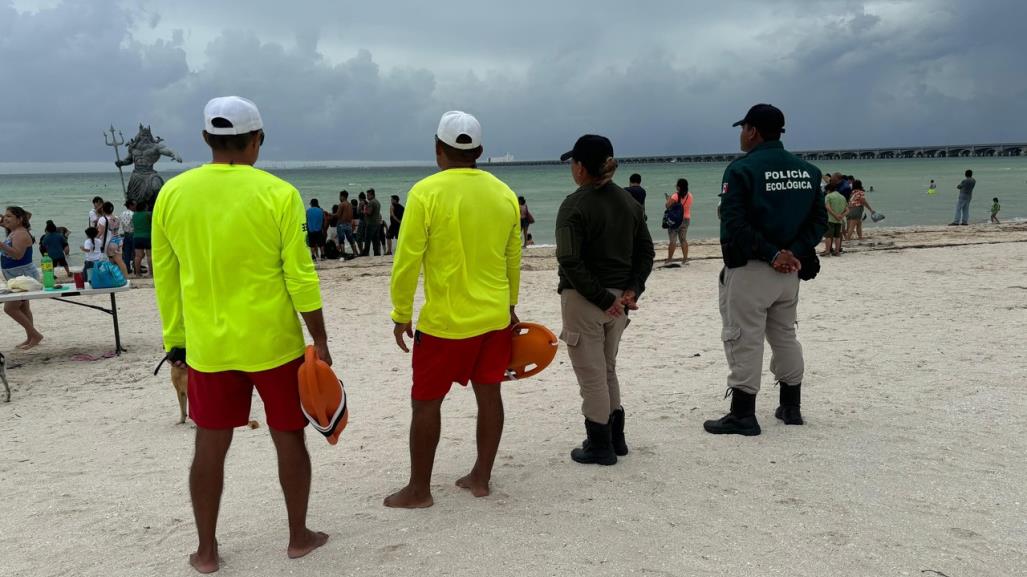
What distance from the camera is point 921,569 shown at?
2.93 metres

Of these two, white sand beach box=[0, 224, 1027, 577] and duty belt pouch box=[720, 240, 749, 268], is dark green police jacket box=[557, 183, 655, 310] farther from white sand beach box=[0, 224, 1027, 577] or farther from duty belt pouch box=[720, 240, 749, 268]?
white sand beach box=[0, 224, 1027, 577]

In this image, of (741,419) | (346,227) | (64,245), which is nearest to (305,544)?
(741,419)

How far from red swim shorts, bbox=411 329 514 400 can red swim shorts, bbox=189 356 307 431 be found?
63 centimetres

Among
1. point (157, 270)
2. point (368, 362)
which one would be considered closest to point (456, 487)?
point (157, 270)

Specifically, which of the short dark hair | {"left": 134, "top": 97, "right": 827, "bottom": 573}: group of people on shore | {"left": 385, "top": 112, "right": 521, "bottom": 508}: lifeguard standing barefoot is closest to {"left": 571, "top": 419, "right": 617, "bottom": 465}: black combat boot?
{"left": 134, "top": 97, "right": 827, "bottom": 573}: group of people on shore

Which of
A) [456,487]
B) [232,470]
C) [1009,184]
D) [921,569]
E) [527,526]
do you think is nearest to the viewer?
[921,569]

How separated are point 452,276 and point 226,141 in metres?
1.12

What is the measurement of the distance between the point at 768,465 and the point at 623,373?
2.32 m

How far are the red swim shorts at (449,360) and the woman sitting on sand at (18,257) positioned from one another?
6625 mm

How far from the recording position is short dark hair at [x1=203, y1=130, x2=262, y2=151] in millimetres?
2863

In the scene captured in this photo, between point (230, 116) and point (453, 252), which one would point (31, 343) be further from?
point (453, 252)

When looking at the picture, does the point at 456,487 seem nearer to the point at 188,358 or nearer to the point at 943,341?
the point at 188,358

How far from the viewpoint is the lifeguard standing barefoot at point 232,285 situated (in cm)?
280

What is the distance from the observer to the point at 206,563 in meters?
3.07
